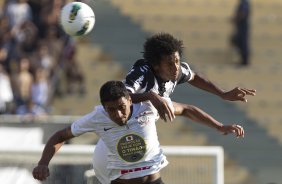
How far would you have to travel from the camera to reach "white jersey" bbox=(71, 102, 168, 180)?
6738mm

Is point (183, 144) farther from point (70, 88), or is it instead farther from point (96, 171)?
point (96, 171)

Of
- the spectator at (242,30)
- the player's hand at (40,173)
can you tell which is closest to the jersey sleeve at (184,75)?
the player's hand at (40,173)

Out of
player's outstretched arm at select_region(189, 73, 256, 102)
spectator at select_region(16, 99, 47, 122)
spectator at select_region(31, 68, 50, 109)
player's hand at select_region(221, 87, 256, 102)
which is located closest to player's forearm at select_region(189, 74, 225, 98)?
player's outstretched arm at select_region(189, 73, 256, 102)

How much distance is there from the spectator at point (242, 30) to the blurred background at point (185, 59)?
6.3 inches

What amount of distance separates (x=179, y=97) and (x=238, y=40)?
138 cm

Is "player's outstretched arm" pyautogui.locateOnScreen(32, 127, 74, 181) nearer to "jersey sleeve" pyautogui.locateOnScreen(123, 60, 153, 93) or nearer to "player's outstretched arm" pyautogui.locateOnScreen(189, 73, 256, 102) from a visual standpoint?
"jersey sleeve" pyautogui.locateOnScreen(123, 60, 153, 93)

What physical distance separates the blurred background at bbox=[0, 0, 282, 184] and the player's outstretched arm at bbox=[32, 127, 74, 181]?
5601 mm

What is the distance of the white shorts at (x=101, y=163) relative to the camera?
7.03m

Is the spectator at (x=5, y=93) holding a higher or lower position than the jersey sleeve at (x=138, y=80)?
lower

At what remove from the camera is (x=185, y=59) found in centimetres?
1669

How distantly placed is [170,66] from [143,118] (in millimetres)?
417

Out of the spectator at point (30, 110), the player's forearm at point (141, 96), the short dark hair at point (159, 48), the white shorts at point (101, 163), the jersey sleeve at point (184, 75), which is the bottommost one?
the spectator at point (30, 110)

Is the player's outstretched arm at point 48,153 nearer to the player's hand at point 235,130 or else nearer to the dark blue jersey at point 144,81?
the dark blue jersey at point 144,81

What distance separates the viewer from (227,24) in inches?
689
